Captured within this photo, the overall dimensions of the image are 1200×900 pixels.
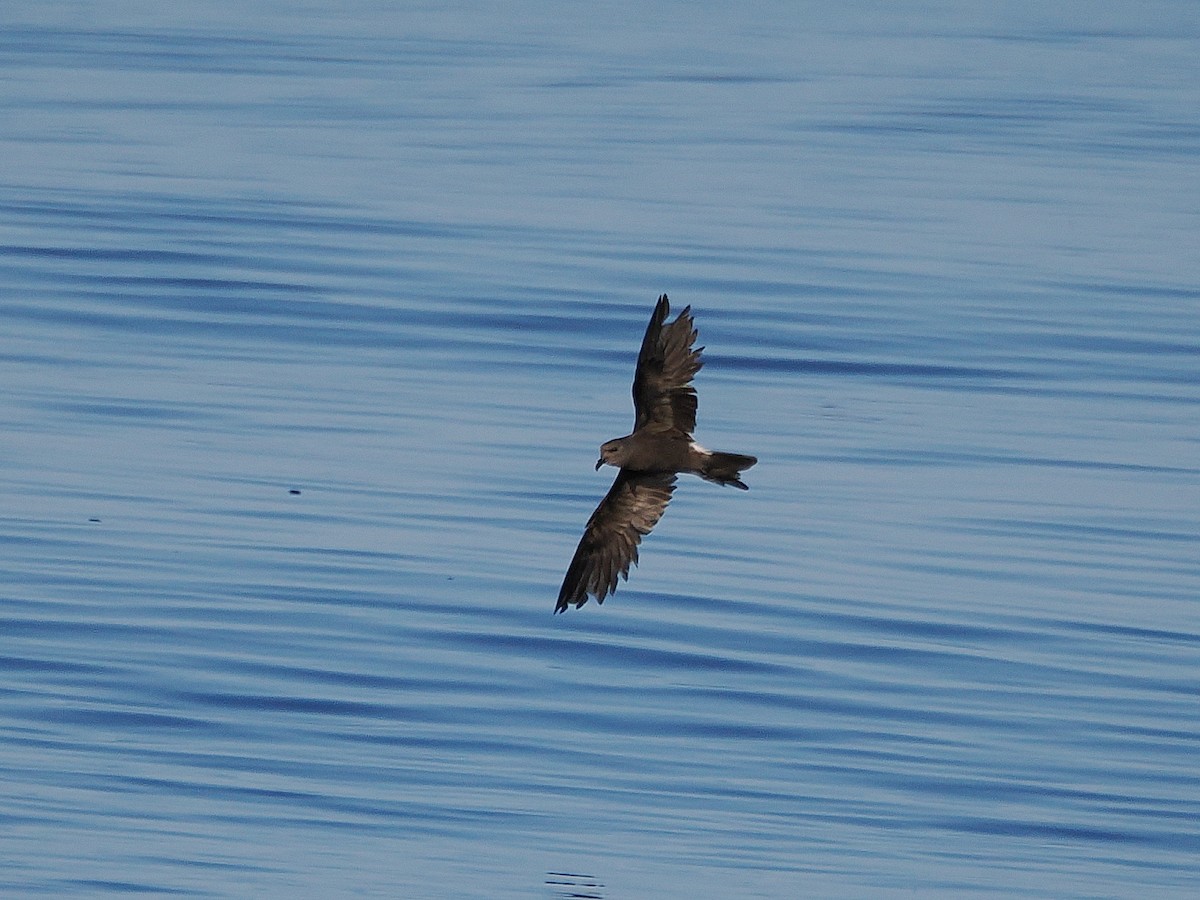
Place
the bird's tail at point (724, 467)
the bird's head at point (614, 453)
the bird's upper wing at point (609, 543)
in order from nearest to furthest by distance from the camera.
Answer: the bird's tail at point (724, 467)
the bird's head at point (614, 453)
the bird's upper wing at point (609, 543)

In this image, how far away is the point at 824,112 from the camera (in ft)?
68.9

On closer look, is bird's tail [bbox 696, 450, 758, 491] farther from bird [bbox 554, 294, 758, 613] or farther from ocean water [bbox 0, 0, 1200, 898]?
ocean water [bbox 0, 0, 1200, 898]

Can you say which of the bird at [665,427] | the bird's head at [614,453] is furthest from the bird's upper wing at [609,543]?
the bird's head at [614,453]

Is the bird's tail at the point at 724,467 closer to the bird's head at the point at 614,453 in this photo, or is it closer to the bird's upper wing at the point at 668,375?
the bird's upper wing at the point at 668,375

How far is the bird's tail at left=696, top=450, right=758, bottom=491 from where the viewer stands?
7.60 meters

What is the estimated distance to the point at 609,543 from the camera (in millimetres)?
8500

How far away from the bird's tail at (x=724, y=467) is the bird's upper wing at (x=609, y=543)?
0.66 meters

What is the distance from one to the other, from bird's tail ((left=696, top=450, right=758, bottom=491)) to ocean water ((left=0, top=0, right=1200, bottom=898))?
1.38 m

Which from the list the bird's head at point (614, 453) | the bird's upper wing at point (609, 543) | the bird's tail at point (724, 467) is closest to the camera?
the bird's tail at point (724, 467)

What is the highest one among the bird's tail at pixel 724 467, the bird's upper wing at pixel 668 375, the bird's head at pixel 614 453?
the bird's upper wing at pixel 668 375

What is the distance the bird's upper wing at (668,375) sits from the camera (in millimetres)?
7617

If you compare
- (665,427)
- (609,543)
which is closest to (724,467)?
(665,427)

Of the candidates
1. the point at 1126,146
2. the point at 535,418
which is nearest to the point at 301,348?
the point at 535,418

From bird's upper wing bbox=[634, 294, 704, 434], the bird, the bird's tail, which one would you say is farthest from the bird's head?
the bird's tail
